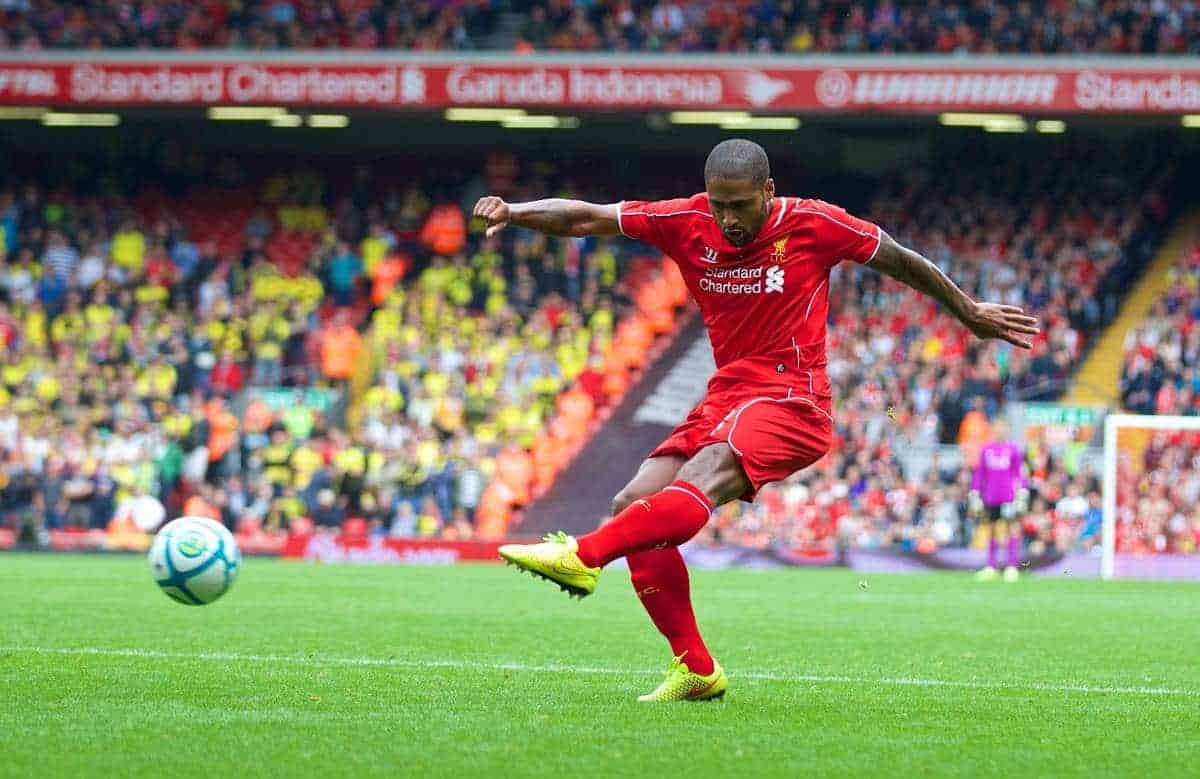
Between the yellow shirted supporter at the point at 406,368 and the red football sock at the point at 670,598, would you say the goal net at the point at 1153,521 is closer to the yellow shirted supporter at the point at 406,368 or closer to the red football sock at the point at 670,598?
the yellow shirted supporter at the point at 406,368

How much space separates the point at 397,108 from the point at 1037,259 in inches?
397

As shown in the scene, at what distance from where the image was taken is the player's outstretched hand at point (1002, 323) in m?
8.04

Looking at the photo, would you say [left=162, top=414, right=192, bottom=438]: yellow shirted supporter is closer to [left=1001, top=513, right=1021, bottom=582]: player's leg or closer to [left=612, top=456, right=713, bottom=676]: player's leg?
[left=1001, top=513, right=1021, bottom=582]: player's leg

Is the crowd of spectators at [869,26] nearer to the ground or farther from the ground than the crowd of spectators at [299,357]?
farther from the ground

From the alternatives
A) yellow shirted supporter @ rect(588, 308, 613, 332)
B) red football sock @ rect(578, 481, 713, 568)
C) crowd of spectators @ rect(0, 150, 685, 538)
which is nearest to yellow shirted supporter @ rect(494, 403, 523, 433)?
crowd of spectators @ rect(0, 150, 685, 538)

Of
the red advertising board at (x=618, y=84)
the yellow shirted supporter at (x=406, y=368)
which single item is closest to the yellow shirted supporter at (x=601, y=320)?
the yellow shirted supporter at (x=406, y=368)

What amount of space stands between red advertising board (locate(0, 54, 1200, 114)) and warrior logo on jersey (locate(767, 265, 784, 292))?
20890 millimetres

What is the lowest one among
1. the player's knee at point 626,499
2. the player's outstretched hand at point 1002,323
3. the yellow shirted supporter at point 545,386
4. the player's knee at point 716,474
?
the player's knee at point 626,499

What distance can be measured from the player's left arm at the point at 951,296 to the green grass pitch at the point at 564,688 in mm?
1573

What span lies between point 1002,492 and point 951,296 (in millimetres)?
14210

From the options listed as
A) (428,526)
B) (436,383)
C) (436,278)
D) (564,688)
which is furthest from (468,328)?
(564,688)

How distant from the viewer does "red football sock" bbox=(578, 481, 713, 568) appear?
717 cm

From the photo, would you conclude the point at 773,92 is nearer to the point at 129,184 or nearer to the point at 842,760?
the point at 129,184

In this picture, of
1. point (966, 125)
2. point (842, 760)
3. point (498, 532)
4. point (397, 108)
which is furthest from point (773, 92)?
point (842, 760)
